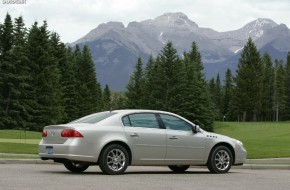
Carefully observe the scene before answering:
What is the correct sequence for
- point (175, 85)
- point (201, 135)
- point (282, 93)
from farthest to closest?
point (282, 93) < point (175, 85) < point (201, 135)

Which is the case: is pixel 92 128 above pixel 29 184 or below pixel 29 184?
above

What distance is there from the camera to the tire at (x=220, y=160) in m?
15.2

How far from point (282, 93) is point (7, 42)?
73765 millimetres

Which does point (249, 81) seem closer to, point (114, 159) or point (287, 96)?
point (287, 96)

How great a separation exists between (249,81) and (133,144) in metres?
93.5

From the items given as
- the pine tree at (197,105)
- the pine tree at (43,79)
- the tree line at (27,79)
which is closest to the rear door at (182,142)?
the tree line at (27,79)

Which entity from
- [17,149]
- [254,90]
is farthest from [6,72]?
[254,90]

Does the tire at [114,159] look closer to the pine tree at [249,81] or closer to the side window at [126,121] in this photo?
the side window at [126,121]

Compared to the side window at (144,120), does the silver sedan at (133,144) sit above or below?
below

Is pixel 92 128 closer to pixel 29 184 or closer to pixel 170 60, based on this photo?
pixel 29 184

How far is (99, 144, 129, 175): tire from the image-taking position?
1348 centimetres

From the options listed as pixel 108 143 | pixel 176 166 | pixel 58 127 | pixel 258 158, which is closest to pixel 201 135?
pixel 176 166

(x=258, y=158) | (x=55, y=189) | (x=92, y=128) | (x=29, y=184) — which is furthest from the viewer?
(x=258, y=158)

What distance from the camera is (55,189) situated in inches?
399
